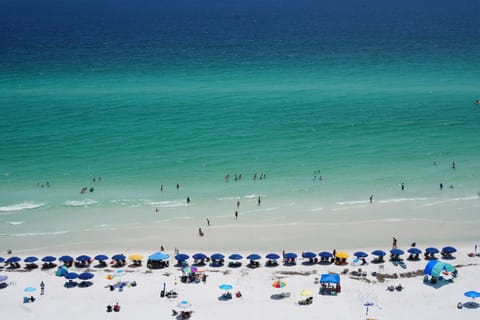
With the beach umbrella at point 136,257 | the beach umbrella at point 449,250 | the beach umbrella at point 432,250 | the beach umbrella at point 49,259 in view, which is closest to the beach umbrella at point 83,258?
the beach umbrella at point 49,259

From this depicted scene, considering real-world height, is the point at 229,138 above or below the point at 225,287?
above

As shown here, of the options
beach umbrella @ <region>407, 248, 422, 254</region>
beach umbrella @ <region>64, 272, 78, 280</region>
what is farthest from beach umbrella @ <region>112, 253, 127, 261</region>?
beach umbrella @ <region>407, 248, 422, 254</region>

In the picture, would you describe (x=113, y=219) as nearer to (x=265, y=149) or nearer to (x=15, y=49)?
(x=265, y=149)

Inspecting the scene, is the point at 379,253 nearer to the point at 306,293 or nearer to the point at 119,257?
the point at 306,293

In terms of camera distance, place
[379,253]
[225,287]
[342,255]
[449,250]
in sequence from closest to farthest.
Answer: [225,287] < [342,255] < [379,253] < [449,250]

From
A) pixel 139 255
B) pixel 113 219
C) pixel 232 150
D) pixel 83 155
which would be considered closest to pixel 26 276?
pixel 139 255

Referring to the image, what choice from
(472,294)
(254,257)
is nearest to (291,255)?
(254,257)
